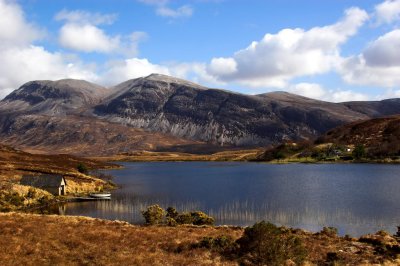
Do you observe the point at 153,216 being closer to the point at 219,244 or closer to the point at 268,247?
the point at 219,244

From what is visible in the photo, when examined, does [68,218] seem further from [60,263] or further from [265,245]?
[265,245]

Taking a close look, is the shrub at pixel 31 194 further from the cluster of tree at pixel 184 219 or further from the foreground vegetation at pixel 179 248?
the foreground vegetation at pixel 179 248

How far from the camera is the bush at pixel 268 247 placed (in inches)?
1285

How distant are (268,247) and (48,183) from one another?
89669mm

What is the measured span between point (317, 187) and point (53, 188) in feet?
234

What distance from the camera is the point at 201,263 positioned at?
1266 inches

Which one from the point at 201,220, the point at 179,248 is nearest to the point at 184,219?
the point at 201,220

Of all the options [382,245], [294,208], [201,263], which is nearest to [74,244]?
[201,263]

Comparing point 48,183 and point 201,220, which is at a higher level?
point 48,183

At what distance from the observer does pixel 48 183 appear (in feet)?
363

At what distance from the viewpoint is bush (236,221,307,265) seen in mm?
32647

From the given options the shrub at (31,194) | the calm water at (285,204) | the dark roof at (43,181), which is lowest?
the calm water at (285,204)

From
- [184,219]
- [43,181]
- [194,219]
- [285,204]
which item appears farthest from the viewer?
[43,181]

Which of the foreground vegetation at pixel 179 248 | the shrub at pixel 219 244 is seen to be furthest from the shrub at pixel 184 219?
the shrub at pixel 219 244
